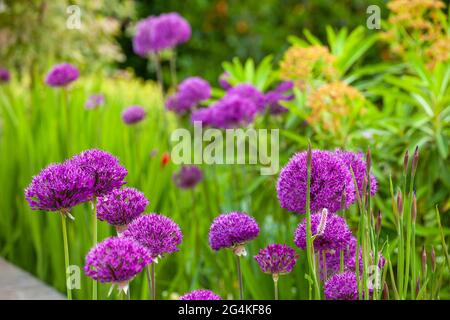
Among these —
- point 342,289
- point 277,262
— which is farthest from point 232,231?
point 342,289

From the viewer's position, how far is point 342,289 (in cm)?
98

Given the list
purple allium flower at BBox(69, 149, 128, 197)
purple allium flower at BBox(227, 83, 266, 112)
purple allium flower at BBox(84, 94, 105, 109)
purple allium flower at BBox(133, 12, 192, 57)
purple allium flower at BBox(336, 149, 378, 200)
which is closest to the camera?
purple allium flower at BBox(69, 149, 128, 197)

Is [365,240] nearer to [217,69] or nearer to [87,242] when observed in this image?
[87,242]

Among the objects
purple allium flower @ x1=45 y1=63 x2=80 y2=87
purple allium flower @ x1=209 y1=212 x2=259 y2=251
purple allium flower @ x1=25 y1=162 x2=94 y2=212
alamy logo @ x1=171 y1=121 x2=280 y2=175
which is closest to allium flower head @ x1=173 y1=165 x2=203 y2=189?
alamy logo @ x1=171 y1=121 x2=280 y2=175

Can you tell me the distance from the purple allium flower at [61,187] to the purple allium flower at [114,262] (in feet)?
0.33

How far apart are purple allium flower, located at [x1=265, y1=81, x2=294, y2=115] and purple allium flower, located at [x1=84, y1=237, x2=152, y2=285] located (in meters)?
1.43

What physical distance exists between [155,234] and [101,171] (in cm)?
12

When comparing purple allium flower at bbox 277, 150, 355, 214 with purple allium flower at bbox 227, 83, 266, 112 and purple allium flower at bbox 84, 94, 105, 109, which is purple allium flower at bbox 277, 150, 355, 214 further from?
purple allium flower at bbox 84, 94, 105, 109

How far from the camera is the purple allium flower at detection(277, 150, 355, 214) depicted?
98 centimetres

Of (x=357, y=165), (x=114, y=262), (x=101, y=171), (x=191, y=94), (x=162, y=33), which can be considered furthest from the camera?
(x=162, y=33)

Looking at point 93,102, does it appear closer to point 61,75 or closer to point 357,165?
point 61,75

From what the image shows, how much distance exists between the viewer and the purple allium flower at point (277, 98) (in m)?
2.29

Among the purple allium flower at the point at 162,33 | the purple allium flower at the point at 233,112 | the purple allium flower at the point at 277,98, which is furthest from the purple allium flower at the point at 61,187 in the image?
the purple allium flower at the point at 162,33

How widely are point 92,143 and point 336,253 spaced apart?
1.58 meters
